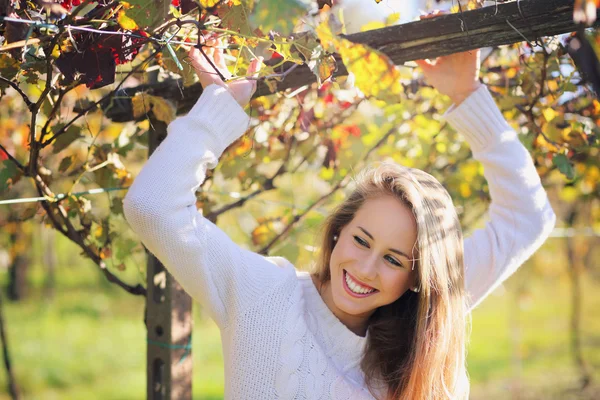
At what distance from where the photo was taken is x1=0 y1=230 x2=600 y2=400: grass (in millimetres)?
5270

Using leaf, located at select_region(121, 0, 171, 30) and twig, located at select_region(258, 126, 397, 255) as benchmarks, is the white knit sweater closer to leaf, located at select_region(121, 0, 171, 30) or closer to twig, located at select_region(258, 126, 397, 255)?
leaf, located at select_region(121, 0, 171, 30)

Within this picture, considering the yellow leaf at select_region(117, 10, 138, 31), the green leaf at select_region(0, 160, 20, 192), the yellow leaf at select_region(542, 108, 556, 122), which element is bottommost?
the yellow leaf at select_region(542, 108, 556, 122)

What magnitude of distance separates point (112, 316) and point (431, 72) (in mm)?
6227

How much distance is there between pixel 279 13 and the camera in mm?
913

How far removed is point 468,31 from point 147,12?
2.30 ft

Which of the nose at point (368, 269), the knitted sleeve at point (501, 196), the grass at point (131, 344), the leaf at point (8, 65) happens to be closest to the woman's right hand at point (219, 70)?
the leaf at point (8, 65)

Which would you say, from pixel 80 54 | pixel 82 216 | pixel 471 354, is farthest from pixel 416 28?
pixel 471 354

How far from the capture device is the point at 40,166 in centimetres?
177

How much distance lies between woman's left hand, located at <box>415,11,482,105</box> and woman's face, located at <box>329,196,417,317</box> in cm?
38

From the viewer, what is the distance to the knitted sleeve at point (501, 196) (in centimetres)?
177

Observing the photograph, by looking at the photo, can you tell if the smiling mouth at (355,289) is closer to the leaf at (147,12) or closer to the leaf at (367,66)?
the leaf at (367,66)

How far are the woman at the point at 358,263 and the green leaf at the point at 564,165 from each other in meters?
0.10

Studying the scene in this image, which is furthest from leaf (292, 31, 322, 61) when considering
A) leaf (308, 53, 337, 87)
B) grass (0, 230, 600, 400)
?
grass (0, 230, 600, 400)

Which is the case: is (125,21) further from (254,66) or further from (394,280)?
(394,280)
